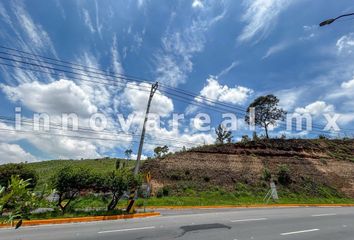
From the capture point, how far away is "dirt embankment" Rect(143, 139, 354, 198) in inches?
1219

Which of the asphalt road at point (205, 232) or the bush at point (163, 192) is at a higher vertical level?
the asphalt road at point (205, 232)

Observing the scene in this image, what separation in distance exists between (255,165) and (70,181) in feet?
86.4

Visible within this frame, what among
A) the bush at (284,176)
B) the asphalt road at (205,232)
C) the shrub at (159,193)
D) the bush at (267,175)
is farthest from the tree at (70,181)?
the bush at (284,176)

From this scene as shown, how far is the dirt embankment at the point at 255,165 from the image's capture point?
30969 mm

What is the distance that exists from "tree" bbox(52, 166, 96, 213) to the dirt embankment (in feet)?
42.9

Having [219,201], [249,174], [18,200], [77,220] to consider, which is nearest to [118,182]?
[77,220]

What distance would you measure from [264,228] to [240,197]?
1658 cm

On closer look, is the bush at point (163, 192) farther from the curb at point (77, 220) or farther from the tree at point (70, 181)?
the tree at point (70, 181)

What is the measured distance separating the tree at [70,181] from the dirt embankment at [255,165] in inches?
515

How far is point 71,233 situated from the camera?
10562 millimetres

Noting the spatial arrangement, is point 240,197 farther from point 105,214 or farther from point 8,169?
point 8,169

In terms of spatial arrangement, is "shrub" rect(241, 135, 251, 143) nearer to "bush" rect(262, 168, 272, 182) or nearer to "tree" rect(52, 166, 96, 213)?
"bush" rect(262, 168, 272, 182)

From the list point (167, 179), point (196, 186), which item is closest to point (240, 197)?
point (196, 186)

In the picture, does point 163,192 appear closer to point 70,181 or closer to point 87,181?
point 87,181
